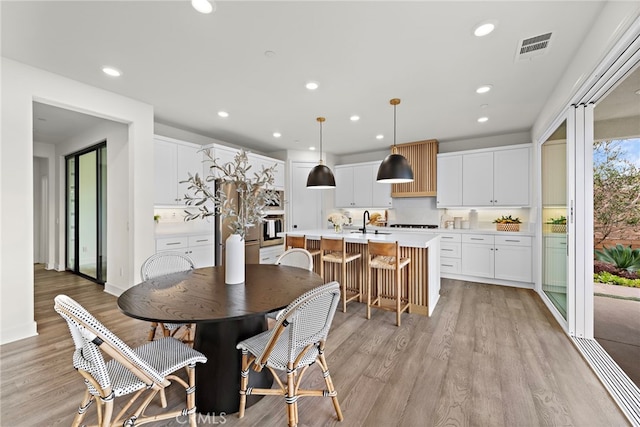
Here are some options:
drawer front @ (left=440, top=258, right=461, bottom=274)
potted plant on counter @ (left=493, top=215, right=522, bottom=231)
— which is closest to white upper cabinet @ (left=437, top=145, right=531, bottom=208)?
potted plant on counter @ (left=493, top=215, right=522, bottom=231)

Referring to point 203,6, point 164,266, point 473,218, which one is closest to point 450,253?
point 473,218

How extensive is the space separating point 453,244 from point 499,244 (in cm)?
71

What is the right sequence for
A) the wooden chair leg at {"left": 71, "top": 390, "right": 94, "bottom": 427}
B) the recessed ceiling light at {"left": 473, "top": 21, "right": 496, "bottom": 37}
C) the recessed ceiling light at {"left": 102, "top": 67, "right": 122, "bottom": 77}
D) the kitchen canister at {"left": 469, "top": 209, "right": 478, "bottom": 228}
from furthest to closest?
the kitchen canister at {"left": 469, "top": 209, "right": 478, "bottom": 228}, the recessed ceiling light at {"left": 102, "top": 67, "right": 122, "bottom": 77}, the recessed ceiling light at {"left": 473, "top": 21, "right": 496, "bottom": 37}, the wooden chair leg at {"left": 71, "top": 390, "right": 94, "bottom": 427}

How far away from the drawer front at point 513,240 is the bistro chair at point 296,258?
3654mm

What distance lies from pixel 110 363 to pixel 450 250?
505 cm

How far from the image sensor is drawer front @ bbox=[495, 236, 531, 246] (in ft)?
14.3

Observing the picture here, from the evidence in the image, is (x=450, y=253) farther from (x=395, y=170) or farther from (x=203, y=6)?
(x=203, y=6)

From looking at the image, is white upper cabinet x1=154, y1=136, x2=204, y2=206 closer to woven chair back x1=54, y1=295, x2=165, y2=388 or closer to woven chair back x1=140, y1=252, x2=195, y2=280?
woven chair back x1=140, y1=252, x2=195, y2=280

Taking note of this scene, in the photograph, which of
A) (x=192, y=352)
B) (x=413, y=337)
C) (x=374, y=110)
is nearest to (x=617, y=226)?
(x=413, y=337)

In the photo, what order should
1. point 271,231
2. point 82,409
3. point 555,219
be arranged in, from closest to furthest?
point 82,409, point 555,219, point 271,231

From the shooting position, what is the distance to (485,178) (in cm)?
489

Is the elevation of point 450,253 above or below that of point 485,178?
below

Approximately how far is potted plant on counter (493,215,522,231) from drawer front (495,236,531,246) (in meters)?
0.22

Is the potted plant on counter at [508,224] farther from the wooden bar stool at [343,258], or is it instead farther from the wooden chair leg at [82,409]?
the wooden chair leg at [82,409]
